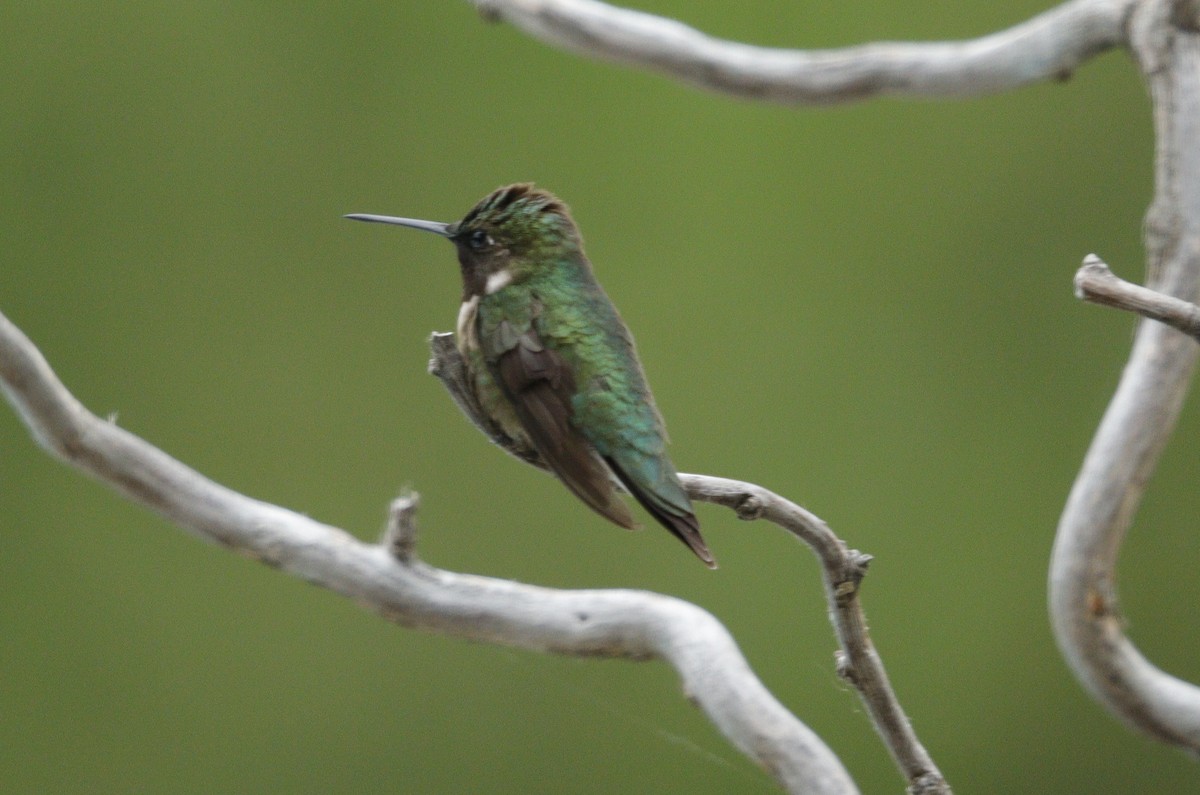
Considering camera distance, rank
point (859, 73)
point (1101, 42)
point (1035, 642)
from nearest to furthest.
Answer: point (1101, 42)
point (859, 73)
point (1035, 642)

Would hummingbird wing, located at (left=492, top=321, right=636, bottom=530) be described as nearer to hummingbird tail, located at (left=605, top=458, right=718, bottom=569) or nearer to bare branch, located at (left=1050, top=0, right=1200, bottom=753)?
hummingbird tail, located at (left=605, top=458, right=718, bottom=569)

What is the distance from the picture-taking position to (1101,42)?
2.33 metres

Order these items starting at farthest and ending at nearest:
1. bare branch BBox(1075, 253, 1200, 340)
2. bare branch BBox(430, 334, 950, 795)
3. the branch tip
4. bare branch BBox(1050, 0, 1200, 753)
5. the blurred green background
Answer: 1. the blurred green background
2. bare branch BBox(1050, 0, 1200, 753)
3. the branch tip
4. bare branch BBox(430, 334, 950, 795)
5. bare branch BBox(1075, 253, 1200, 340)

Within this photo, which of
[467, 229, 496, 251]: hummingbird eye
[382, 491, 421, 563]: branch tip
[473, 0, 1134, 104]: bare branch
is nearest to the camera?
[467, 229, 496, 251]: hummingbird eye

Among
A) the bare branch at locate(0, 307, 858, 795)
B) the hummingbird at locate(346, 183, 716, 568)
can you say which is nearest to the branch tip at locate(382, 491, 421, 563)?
the bare branch at locate(0, 307, 858, 795)

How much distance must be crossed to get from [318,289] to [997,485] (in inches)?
71.7

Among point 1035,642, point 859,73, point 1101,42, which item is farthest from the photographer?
point 1035,642

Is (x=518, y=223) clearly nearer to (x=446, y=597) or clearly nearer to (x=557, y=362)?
(x=557, y=362)

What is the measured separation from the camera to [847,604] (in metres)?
1.40

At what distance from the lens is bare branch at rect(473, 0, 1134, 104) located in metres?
2.36

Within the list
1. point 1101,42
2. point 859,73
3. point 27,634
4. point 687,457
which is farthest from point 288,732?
point 1101,42

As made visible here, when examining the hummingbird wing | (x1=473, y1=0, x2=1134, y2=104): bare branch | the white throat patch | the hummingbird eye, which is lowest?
the hummingbird wing

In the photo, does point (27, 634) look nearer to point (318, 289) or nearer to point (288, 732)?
point (288, 732)

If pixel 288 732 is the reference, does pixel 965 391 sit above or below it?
above
